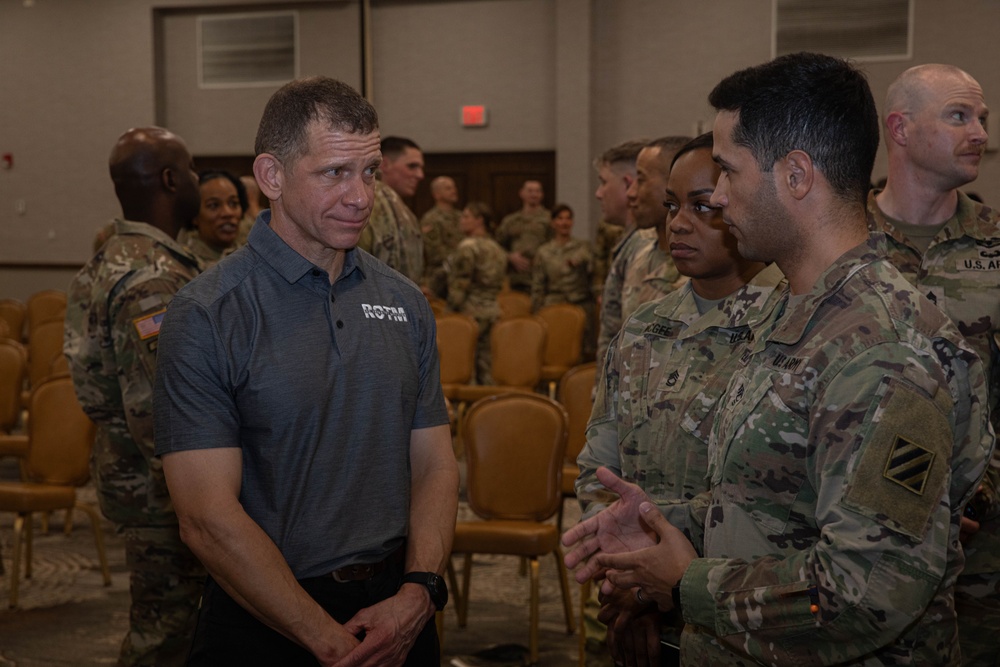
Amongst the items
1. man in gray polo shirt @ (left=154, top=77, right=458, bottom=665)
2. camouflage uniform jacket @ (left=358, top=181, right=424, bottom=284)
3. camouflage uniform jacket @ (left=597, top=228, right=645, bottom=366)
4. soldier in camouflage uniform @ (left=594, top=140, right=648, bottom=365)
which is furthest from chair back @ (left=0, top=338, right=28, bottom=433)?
man in gray polo shirt @ (left=154, top=77, right=458, bottom=665)

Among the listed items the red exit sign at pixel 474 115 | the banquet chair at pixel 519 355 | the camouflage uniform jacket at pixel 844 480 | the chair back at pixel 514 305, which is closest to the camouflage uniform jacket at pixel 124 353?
the camouflage uniform jacket at pixel 844 480

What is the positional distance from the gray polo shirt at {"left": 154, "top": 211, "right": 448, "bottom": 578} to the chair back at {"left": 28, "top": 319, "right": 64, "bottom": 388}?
16.5 feet

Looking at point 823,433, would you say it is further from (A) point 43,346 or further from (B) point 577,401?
(A) point 43,346

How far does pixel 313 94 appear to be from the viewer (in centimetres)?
183

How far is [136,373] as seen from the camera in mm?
2738

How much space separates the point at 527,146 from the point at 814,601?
10318 millimetres

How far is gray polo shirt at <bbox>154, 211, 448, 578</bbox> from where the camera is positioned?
1.75 metres

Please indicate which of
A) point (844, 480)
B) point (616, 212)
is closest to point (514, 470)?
point (616, 212)

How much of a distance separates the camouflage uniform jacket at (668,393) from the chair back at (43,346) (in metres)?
5.15

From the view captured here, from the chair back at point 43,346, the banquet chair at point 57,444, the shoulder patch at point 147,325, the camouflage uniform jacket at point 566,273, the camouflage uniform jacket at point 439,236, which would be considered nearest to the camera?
the shoulder patch at point 147,325

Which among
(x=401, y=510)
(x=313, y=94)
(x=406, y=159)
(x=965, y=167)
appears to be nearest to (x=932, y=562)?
(x=401, y=510)

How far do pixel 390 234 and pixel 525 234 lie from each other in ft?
20.9

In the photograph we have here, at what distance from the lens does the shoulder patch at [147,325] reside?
2670 mm

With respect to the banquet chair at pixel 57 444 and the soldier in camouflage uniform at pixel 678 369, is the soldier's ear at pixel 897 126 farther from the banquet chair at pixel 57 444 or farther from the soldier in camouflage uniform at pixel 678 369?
the banquet chair at pixel 57 444
